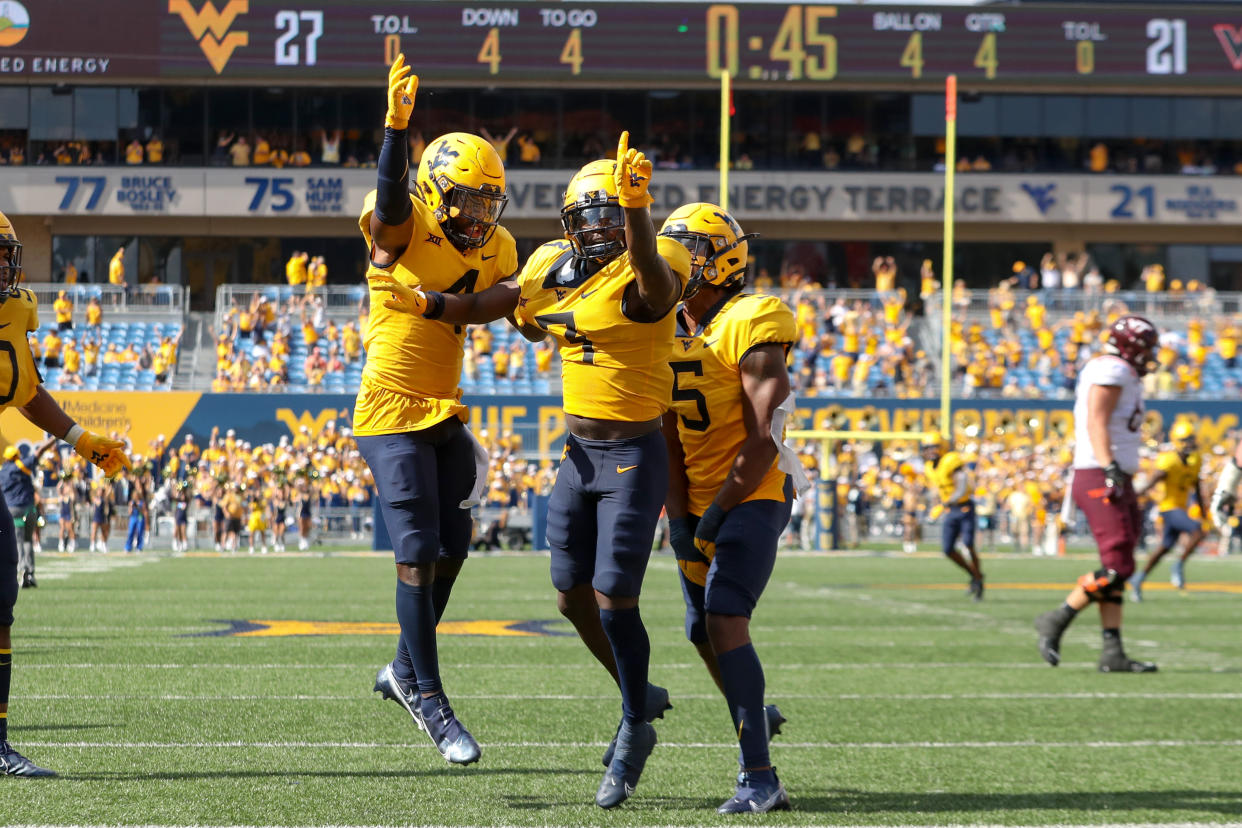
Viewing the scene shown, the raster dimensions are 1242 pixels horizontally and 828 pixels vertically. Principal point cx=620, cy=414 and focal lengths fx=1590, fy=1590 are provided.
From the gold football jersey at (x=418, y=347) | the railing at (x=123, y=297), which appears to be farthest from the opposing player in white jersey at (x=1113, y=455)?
the railing at (x=123, y=297)

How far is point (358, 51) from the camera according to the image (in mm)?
34250

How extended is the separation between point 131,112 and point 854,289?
16.9m

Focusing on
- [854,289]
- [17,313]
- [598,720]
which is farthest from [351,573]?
[854,289]

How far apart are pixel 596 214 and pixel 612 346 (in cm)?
41

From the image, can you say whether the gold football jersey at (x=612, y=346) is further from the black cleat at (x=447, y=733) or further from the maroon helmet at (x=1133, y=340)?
the maroon helmet at (x=1133, y=340)

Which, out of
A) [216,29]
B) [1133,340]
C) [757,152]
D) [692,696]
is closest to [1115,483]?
[1133,340]

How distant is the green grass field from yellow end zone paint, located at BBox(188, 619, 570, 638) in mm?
96

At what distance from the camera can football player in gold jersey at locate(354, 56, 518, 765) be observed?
505 cm

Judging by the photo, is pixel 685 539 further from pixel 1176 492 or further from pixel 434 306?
pixel 1176 492

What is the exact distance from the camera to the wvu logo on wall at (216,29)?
33.9 metres

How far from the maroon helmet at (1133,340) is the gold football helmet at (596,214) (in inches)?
175

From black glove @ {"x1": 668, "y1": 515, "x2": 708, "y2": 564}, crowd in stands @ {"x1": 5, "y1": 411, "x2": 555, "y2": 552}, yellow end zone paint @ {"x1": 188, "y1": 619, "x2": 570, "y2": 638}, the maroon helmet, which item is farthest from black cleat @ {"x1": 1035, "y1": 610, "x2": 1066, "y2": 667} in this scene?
crowd in stands @ {"x1": 5, "y1": 411, "x2": 555, "y2": 552}

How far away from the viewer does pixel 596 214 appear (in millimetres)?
4875

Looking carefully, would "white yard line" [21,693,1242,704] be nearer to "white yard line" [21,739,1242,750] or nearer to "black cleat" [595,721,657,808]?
"white yard line" [21,739,1242,750]
